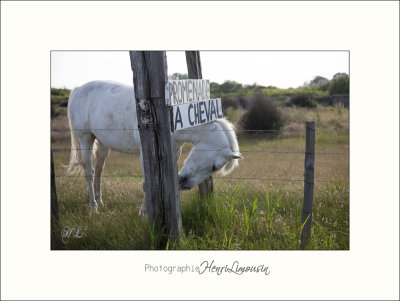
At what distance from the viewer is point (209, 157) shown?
3.91 meters

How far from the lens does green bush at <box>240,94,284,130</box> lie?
1305 cm

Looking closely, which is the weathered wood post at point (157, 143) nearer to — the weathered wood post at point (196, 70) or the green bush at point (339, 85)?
the weathered wood post at point (196, 70)

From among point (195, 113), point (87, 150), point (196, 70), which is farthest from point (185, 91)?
point (87, 150)

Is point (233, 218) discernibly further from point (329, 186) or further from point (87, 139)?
point (87, 139)

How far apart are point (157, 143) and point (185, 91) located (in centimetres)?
59

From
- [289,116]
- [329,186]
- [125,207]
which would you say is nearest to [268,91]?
[289,116]

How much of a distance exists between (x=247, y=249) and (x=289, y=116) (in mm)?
10809

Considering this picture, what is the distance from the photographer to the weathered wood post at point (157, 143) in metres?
2.91

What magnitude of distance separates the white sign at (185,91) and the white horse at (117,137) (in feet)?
1.62

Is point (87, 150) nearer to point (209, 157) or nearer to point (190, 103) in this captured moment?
point (209, 157)

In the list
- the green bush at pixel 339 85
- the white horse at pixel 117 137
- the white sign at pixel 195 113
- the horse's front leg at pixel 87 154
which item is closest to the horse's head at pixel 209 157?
the white horse at pixel 117 137

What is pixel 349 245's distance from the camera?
11.2 feet

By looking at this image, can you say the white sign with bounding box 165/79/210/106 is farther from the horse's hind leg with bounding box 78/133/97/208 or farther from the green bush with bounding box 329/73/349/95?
the green bush with bounding box 329/73/349/95

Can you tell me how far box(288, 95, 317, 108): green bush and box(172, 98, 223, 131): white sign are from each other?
11680 millimetres
